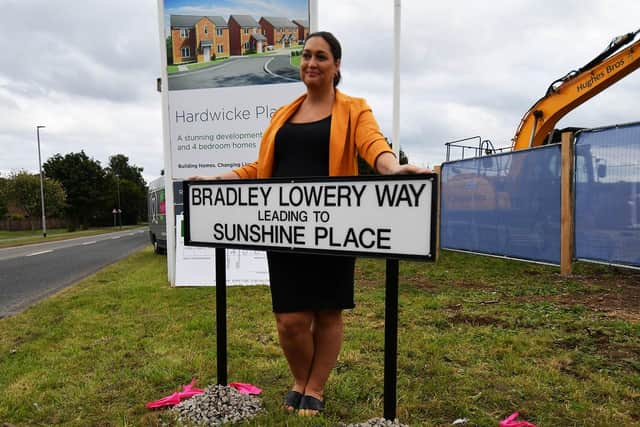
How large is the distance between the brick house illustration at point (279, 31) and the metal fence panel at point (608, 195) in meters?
4.60

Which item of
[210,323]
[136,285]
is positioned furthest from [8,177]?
[210,323]

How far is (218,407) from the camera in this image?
243 cm

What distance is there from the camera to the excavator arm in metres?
8.97

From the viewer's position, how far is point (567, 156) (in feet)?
23.0

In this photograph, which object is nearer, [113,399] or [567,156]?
[113,399]

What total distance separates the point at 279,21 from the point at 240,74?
2.87 ft

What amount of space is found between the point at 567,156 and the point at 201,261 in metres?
5.74

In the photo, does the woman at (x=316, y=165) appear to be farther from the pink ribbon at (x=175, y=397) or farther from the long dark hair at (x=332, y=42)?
the pink ribbon at (x=175, y=397)

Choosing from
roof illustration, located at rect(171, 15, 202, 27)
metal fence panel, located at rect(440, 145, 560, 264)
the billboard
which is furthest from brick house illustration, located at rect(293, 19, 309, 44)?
metal fence panel, located at rect(440, 145, 560, 264)

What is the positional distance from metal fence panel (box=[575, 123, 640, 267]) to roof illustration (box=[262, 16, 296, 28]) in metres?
4.67

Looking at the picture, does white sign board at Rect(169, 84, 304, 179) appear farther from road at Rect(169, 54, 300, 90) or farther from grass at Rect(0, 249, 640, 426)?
grass at Rect(0, 249, 640, 426)

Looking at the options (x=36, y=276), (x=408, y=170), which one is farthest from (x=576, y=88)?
(x=36, y=276)

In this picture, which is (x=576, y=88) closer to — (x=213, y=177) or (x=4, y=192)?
(x=213, y=177)

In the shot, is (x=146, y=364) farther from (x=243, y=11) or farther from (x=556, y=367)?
(x=243, y=11)
